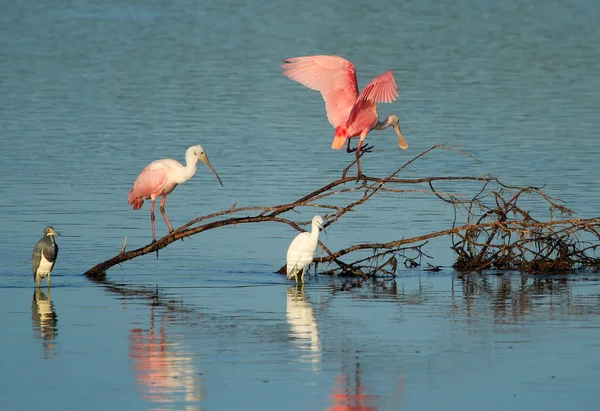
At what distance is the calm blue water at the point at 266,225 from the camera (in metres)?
9.66

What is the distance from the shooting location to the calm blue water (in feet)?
31.7

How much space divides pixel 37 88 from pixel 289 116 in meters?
6.10

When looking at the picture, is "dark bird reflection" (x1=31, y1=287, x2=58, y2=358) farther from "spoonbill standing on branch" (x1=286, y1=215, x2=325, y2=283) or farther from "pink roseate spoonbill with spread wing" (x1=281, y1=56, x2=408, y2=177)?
"pink roseate spoonbill with spread wing" (x1=281, y1=56, x2=408, y2=177)

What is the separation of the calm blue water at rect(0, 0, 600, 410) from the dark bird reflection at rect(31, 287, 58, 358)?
3 centimetres

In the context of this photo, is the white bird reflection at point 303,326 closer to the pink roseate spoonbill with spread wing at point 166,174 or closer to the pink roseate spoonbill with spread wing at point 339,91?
the pink roseate spoonbill with spread wing at point 166,174

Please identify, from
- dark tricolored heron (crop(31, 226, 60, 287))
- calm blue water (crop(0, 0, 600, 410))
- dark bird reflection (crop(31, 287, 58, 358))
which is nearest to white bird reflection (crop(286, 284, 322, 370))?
calm blue water (crop(0, 0, 600, 410))

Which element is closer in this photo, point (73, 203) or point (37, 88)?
point (73, 203)

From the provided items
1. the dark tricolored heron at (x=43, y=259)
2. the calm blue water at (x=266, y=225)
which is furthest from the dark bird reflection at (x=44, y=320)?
the dark tricolored heron at (x=43, y=259)

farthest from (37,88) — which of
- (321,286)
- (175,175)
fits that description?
(321,286)

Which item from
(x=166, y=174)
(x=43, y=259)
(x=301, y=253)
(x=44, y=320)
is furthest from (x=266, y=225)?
(x=44, y=320)

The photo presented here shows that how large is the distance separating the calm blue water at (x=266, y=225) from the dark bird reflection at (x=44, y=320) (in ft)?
0.10

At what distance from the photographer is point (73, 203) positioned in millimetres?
17781

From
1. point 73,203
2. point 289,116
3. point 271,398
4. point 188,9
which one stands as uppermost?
point 188,9

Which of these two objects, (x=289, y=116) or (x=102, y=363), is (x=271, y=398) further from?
(x=289, y=116)
